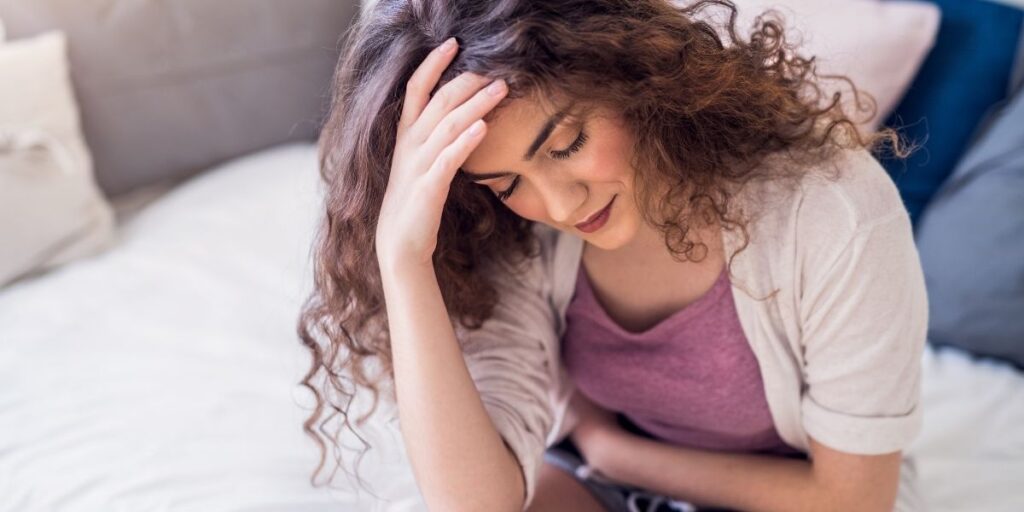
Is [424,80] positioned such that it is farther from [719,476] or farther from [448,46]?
[719,476]

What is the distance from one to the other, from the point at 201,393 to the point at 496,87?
0.65 metres

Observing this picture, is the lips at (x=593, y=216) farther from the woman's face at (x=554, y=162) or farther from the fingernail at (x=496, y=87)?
the fingernail at (x=496, y=87)

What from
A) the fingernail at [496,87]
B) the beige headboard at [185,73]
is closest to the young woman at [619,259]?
the fingernail at [496,87]

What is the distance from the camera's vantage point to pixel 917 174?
142 cm

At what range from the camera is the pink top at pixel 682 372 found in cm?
90

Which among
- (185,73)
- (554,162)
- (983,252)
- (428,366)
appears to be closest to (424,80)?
(554,162)

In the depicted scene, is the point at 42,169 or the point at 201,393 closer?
the point at 201,393

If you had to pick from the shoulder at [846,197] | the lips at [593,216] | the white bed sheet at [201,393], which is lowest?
the white bed sheet at [201,393]

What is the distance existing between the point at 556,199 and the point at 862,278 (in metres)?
0.29

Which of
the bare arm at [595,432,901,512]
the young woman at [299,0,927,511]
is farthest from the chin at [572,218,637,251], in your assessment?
the bare arm at [595,432,901,512]

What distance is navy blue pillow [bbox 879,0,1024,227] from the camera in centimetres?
140

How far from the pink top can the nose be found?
0.71ft

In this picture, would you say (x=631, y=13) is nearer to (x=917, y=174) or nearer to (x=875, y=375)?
(x=875, y=375)

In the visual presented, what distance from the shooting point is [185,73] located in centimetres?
157
